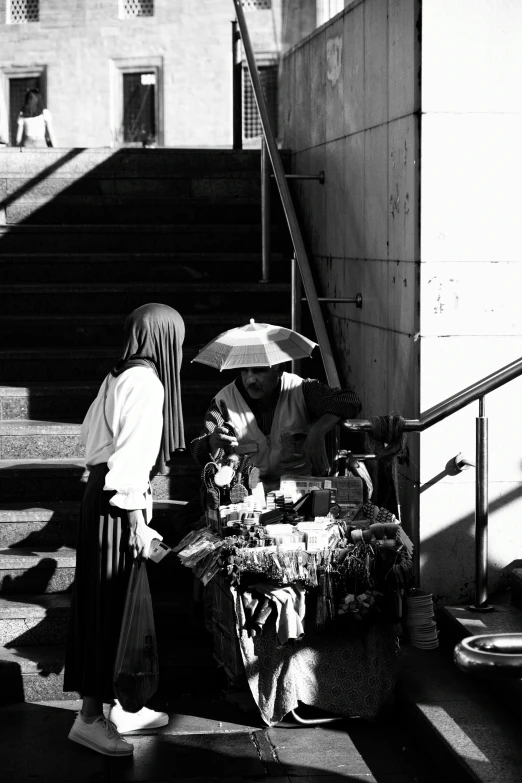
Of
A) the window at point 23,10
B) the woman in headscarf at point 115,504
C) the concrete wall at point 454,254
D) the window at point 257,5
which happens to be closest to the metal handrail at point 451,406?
the concrete wall at point 454,254

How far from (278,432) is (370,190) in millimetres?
1501

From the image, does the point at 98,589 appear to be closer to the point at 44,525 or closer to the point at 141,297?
the point at 44,525

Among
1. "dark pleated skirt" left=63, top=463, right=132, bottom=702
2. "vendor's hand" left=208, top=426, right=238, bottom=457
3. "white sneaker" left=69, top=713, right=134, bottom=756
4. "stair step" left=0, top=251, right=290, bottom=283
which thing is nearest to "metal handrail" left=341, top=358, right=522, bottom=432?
"vendor's hand" left=208, top=426, right=238, bottom=457

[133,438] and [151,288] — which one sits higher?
[151,288]

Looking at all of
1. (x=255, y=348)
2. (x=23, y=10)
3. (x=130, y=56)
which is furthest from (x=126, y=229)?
(x=23, y=10)

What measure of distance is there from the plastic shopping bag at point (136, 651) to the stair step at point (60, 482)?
4.65ft

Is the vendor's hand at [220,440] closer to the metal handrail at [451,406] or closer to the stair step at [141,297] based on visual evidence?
the metal handrail at [451,406]

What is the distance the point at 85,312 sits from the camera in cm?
733

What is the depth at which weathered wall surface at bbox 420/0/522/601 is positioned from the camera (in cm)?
493

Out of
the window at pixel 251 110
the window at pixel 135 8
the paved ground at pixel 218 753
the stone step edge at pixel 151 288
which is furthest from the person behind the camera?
the window at pixel 135 8

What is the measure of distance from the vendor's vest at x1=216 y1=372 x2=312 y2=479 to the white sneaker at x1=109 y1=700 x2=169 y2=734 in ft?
3.88

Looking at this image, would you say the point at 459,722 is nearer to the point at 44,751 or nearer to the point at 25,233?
the point at 44,751

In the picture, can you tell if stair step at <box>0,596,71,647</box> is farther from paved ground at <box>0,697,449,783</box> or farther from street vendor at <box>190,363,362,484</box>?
street vendor at <box>190,363,362,484</box>

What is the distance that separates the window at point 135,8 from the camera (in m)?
21.9
